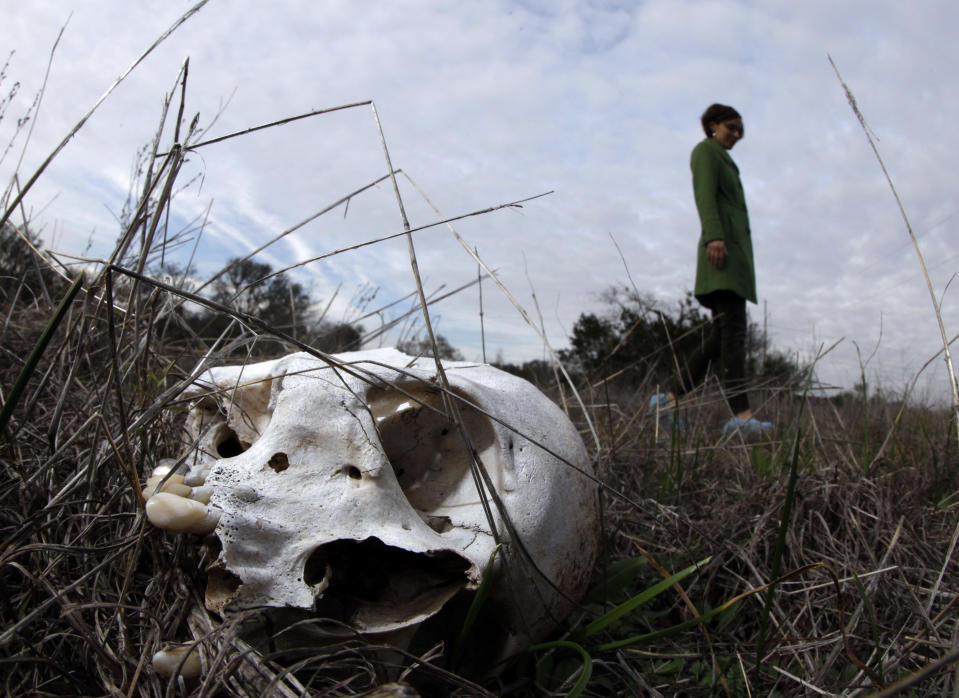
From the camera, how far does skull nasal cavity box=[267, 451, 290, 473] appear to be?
148 centimetres

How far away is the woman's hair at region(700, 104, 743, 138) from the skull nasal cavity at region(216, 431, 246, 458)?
4.38 metres

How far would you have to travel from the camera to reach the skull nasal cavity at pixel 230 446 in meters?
1.94

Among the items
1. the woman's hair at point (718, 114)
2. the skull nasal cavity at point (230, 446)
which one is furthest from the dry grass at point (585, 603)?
the woman's hair at point (718, 114)

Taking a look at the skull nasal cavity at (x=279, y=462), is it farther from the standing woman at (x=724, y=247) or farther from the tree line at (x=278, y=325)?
the standing woman at (x=724, y=247)

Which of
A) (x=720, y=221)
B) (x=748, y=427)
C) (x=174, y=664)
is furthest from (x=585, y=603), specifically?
(x=720, y=221)

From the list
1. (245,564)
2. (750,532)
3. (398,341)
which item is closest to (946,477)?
(750,532)

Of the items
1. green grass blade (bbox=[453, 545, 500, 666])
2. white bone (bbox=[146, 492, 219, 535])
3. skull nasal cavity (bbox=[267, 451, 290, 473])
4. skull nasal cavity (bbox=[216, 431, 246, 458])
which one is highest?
skull nasal cavity (bbox=[267, 451, 290, 473])

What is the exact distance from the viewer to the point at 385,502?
4.70 ft

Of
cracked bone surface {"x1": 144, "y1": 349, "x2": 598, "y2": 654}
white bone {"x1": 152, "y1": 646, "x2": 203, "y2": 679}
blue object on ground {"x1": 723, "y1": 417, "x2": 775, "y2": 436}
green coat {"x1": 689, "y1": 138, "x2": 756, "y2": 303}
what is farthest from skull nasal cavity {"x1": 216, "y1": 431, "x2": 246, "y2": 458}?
green coat {"x1": 689, "y1": 138, "x2": 756, "y2": 303}

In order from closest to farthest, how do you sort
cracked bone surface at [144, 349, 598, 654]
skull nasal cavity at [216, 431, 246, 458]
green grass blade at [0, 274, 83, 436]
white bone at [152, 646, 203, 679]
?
1. green grass blade at [0, 274, 83, 436]
2. white bone at [152, 646, 203, 679]
3. cracked bone surface at [144, 349, 598, 654]
4. skull nasal cavity at [216, 431, 246, 458]

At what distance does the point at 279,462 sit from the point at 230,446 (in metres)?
0.58

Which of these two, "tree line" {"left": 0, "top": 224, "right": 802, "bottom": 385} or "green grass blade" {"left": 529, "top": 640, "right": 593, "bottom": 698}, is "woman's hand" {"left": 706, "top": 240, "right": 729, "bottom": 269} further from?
"green grass blade" {"left": 529, "top": 640, "right": 593, "bottom": 698}

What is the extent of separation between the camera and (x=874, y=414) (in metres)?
4.04

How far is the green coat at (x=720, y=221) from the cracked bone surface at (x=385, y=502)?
3.24m
